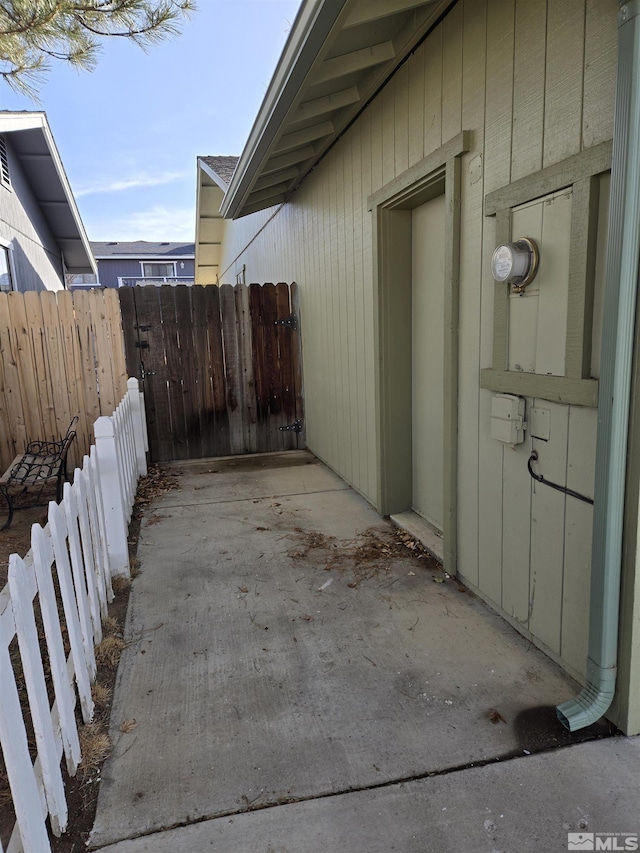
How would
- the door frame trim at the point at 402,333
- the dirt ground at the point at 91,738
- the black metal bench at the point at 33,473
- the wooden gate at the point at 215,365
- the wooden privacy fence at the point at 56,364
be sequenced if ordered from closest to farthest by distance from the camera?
the dirt ground at the point at 91,738 < the door frame trim at the point at 402,333 < the black metal bench at the point at 33,473 < the wooden privacy fence at the point at 56,364 < the wooden gate at the point at 215,365

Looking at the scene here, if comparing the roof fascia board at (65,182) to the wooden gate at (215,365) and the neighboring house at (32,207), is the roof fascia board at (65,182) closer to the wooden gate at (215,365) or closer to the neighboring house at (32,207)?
the neighboring house at (32,207)

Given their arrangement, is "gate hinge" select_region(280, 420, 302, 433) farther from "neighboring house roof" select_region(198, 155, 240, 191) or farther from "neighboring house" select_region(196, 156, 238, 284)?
"neighboring house roof" select_region(198, 155, 240, 191)

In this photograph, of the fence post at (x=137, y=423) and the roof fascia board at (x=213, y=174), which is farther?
the roof fascia board at (x=213, y=174)

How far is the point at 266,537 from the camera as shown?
384 cm

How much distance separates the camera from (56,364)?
19.5ft

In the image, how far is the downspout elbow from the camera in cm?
188

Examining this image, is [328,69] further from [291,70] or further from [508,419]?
[508,419]

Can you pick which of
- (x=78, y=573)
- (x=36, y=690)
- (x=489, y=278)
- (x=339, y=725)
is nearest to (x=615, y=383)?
(x=489, y=278)

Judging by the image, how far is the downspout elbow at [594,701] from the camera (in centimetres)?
188

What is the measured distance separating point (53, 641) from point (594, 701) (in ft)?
6.07

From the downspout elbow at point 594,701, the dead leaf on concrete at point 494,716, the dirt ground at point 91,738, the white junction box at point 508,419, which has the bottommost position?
the dead leaf on concrete at point 494,716

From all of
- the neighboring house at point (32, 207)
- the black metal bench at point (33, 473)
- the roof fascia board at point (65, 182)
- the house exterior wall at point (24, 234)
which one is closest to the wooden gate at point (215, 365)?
the black metal bench at point (33, 473)

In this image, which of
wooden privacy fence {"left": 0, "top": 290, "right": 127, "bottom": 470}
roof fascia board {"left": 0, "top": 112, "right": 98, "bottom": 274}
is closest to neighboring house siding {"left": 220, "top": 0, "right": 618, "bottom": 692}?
wooden privacy fence {"left": 0, "top": 290, "right": 127, "bottom": 470}

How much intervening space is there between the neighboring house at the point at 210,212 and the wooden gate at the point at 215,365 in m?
2.63
